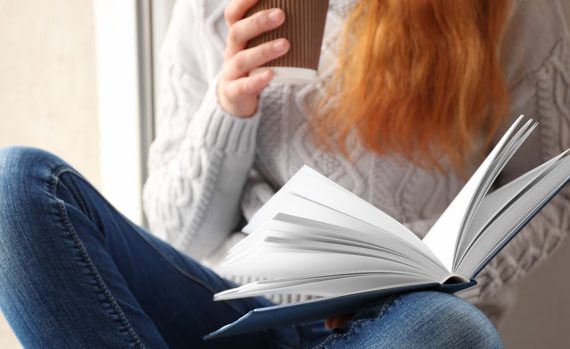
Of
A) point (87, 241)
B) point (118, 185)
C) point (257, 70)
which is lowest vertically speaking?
point (118, 185)

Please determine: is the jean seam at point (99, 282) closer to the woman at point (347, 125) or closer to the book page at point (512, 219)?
the woman at point (347, 125)

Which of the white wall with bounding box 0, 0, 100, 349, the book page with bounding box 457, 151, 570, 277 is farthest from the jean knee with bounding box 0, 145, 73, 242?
the white wall with bounding box 0, 0, 100, 349

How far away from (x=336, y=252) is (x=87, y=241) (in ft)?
0.78

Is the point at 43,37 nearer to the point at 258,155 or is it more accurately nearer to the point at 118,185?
the point at 118,185

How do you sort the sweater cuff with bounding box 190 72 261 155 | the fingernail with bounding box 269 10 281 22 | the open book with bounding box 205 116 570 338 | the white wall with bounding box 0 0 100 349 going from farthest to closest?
the white wall with bounding box 0 0 100 349, the sweater cuff with bounding box 190 72 261 155, the fingernail with bounding box 269 10 281 22, the open book with bounding box 205 116 570 338

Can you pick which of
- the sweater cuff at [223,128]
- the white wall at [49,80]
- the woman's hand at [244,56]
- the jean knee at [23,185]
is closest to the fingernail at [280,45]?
the woman's hand at [244,56]

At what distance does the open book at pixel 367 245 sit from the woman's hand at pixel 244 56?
8.6 inches

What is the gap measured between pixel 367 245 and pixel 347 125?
0.41 m

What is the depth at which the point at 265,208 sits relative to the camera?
753 mm

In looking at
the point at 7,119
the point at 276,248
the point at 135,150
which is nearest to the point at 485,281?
the point at 276,248

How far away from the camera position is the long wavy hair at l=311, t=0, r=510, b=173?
3.27 feet

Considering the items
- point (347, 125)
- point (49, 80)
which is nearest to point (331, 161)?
point (347, 125)

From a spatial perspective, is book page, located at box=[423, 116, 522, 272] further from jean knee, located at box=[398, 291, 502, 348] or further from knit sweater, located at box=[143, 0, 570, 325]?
knit sweater, located at box=[143, 0, 570, 325]

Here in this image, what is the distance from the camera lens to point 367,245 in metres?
0.62
